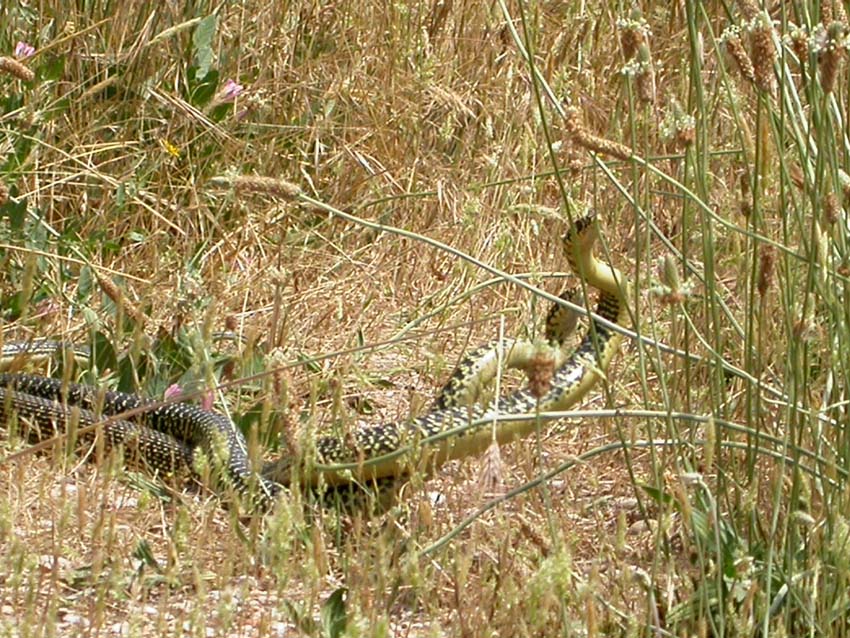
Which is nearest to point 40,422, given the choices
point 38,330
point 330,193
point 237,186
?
point 38,330

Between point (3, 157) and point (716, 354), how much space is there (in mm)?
2333

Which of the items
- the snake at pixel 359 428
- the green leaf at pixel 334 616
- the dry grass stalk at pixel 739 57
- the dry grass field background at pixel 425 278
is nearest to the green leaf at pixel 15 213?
the dry grass field background at pixel 425 278

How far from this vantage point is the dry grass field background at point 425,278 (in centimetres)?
221

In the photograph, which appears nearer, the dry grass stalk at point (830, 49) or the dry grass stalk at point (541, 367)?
the dry grass stalk at point (541, 367)

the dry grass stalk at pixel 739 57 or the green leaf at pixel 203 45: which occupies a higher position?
the dry grass stalk at pixel 739 57

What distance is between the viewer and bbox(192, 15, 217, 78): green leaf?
4.46 metres

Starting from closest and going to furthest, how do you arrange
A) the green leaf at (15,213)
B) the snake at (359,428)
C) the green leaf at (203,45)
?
1. the snake at (359,428)
2. the green leaf at (15,213)
3. the green leaf at (203,45)

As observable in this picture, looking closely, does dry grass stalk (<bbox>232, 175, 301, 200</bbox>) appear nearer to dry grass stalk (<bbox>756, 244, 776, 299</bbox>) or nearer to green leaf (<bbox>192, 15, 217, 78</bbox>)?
dry grass stalk (<bbox>756, 244, 776, 299</bbox>)

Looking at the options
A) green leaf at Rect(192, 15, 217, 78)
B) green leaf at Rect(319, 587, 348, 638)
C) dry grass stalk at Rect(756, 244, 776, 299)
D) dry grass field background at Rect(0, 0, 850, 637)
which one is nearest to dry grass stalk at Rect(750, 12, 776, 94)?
dry grass field background at Rect(0, 0, 850, 637)

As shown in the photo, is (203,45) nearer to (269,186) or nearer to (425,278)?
(425,278)

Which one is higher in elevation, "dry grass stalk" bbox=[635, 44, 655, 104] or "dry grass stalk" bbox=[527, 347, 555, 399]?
"dry grass stalk" bbox=[635, 44, 655, 104]

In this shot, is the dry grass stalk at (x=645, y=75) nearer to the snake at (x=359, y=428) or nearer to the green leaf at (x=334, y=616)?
the green leaf at (x=334, y=616)

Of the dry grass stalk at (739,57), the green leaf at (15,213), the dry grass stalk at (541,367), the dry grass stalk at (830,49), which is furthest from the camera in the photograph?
the green leaf at (15,213)

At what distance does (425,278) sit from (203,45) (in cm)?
91
